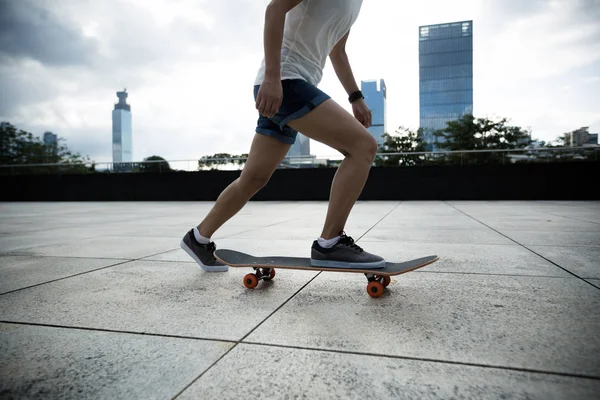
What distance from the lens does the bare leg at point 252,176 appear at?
204 cm

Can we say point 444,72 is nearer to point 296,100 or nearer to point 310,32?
point 310,32

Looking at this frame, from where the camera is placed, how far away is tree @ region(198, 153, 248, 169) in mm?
14273

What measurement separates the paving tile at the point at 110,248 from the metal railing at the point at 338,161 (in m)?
9.14

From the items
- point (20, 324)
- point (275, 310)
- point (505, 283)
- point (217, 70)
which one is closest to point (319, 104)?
point (275, 310)

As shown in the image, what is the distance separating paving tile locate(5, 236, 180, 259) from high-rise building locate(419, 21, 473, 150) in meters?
126

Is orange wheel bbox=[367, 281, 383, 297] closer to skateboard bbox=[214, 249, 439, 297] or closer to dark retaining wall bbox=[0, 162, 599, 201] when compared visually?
skateboard bbox=[214, 249, 439, 297]

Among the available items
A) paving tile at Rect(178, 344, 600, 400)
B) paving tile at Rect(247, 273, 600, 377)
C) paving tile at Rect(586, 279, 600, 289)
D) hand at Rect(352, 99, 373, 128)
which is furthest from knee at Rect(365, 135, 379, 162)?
paving tile at Rect(586, 279, 600, 289)

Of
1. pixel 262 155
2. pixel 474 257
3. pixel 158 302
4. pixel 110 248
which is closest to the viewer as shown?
pixel 158 302

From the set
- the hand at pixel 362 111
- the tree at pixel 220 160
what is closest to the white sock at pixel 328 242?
the hand at pixel 362 111

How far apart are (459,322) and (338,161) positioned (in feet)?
38.9

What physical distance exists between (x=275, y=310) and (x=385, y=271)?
60 cm

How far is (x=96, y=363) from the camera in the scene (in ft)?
3.29

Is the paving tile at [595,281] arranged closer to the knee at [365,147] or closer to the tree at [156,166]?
the knee at [365,147]

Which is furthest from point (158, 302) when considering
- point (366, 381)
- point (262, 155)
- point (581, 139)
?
point (581, 139)
